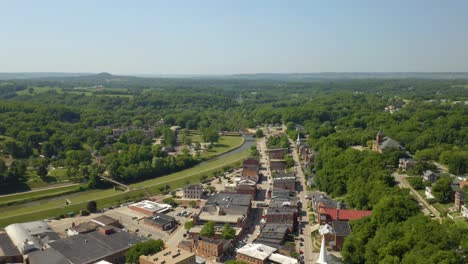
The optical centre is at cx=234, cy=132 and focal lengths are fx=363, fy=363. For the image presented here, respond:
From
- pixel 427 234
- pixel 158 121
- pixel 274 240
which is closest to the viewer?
pixel 427 234

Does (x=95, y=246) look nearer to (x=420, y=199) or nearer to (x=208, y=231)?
(x=208, y=231)

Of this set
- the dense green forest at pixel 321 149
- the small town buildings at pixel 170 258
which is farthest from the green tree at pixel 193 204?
the dense green forest at pixel 321 149

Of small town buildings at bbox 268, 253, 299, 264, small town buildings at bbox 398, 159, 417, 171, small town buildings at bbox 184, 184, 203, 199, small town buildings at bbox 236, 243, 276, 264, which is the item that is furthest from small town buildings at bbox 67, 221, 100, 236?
small town buildings at bbox 398, 159, 417, 171

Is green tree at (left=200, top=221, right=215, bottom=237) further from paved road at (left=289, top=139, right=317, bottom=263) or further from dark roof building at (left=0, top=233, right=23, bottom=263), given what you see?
dark roof building at (left=0, top=233, right=23, bottom=263)

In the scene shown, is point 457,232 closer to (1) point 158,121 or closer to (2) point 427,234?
(2) point 427,234

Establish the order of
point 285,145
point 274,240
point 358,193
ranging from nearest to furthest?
point 274,240, point 358,193, point 285,145

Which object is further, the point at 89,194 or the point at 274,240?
the point at 89,194

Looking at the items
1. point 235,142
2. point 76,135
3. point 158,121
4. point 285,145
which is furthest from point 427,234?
point 158,121
